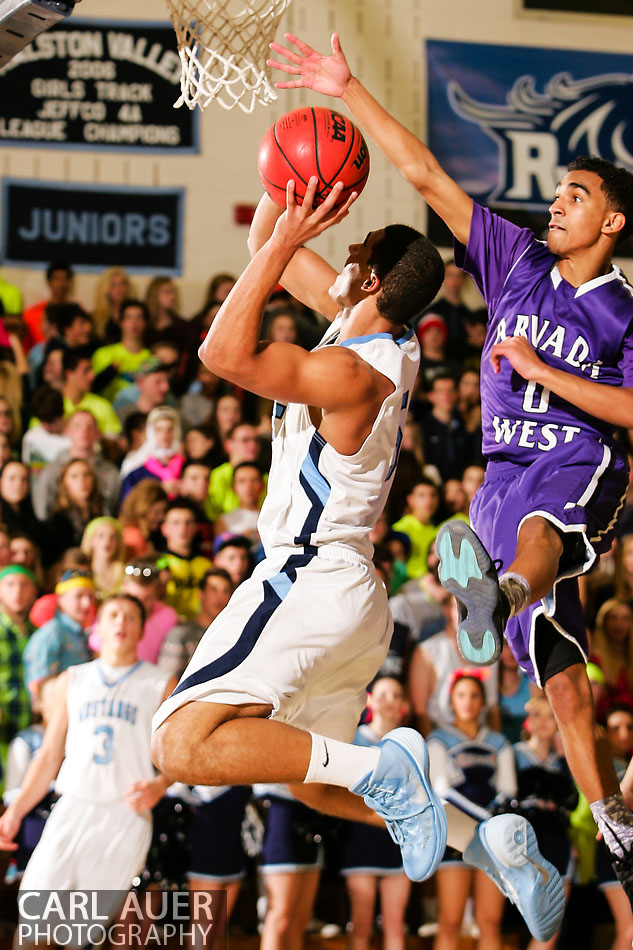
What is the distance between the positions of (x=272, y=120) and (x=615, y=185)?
29.8ft

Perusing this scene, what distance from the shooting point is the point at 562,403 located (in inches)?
184

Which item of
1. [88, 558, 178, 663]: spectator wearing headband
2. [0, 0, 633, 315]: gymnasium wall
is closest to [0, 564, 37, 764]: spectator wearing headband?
[88, 558, 178, 663]: spectator wearing headband

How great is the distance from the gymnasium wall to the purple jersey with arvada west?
8.20 m

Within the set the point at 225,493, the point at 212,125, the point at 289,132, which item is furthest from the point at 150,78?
the point at 289,132

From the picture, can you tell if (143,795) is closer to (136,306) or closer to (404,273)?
(404,273)

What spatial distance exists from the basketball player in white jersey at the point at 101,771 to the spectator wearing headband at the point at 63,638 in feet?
1.17

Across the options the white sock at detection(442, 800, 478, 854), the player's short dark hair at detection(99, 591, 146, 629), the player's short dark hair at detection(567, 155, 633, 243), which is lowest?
the white sock at detection(442, 800, 478, 854)

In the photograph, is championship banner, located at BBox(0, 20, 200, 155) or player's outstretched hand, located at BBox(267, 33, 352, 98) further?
championship banner, located at BBox(0, 20, 200, 155)

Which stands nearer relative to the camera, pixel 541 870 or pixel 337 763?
pixel 337 763

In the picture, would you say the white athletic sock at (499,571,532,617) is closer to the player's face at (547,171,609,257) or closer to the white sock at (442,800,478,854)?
the white sock at (442,800,478,854)

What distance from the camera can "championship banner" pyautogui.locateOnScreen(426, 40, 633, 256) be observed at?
13.7m

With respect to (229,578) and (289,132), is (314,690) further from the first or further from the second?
(229,578)

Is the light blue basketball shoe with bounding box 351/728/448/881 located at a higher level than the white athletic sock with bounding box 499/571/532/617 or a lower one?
lower

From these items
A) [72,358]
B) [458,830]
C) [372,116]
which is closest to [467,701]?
[458,830]
